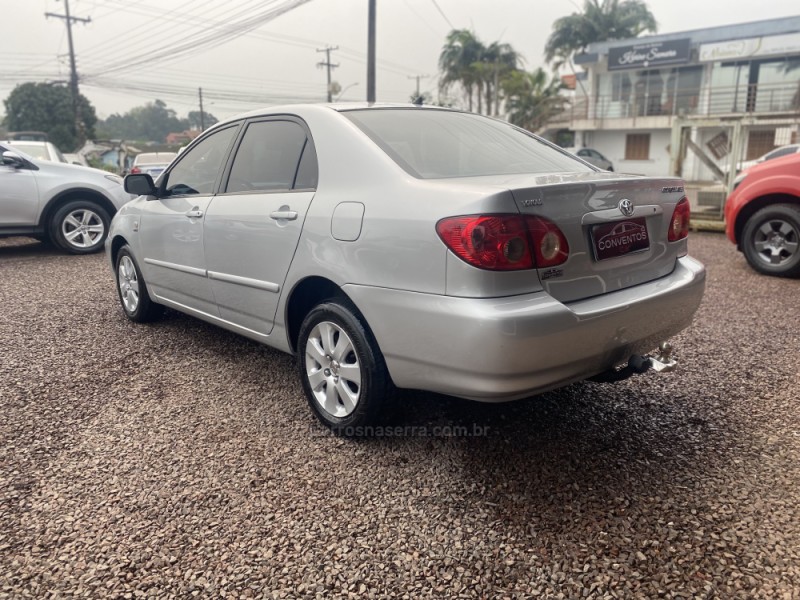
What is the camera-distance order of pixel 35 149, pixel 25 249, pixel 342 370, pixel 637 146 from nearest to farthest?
pixel 342 370 → pixel 25 249 → pixel 35 149 → pixel 637 146

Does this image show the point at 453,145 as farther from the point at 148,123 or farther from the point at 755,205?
the point at 148,123

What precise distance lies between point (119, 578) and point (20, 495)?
0.82 metres

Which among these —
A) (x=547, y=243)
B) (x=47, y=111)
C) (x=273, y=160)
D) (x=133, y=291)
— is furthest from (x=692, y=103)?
(x=47, y=111)

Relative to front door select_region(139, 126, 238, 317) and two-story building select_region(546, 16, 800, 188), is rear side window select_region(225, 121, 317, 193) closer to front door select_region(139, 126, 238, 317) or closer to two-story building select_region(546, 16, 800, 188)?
front door select_region(139, 126, 238, 317)

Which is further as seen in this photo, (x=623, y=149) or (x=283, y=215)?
(x=623, y=149)

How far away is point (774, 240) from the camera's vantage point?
22.1 ft

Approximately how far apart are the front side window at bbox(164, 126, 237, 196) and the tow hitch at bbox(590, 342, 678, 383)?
8.37 ft

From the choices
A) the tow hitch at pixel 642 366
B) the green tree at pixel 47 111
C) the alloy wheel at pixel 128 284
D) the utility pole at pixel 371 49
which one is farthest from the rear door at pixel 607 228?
the green tree at pixel 47 111

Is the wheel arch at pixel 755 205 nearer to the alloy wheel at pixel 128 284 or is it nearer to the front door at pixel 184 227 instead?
the front door at pixel 184 227

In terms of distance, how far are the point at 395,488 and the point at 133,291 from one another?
3280mm

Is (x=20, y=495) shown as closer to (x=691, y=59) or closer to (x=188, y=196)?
(x=188, y=196)

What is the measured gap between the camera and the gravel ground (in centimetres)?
214

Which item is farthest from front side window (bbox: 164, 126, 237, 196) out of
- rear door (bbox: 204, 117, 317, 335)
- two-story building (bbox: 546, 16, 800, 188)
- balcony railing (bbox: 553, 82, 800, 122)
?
balcony railing (bbox: 553, 82, 800, 122)

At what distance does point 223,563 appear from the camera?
222 cm
